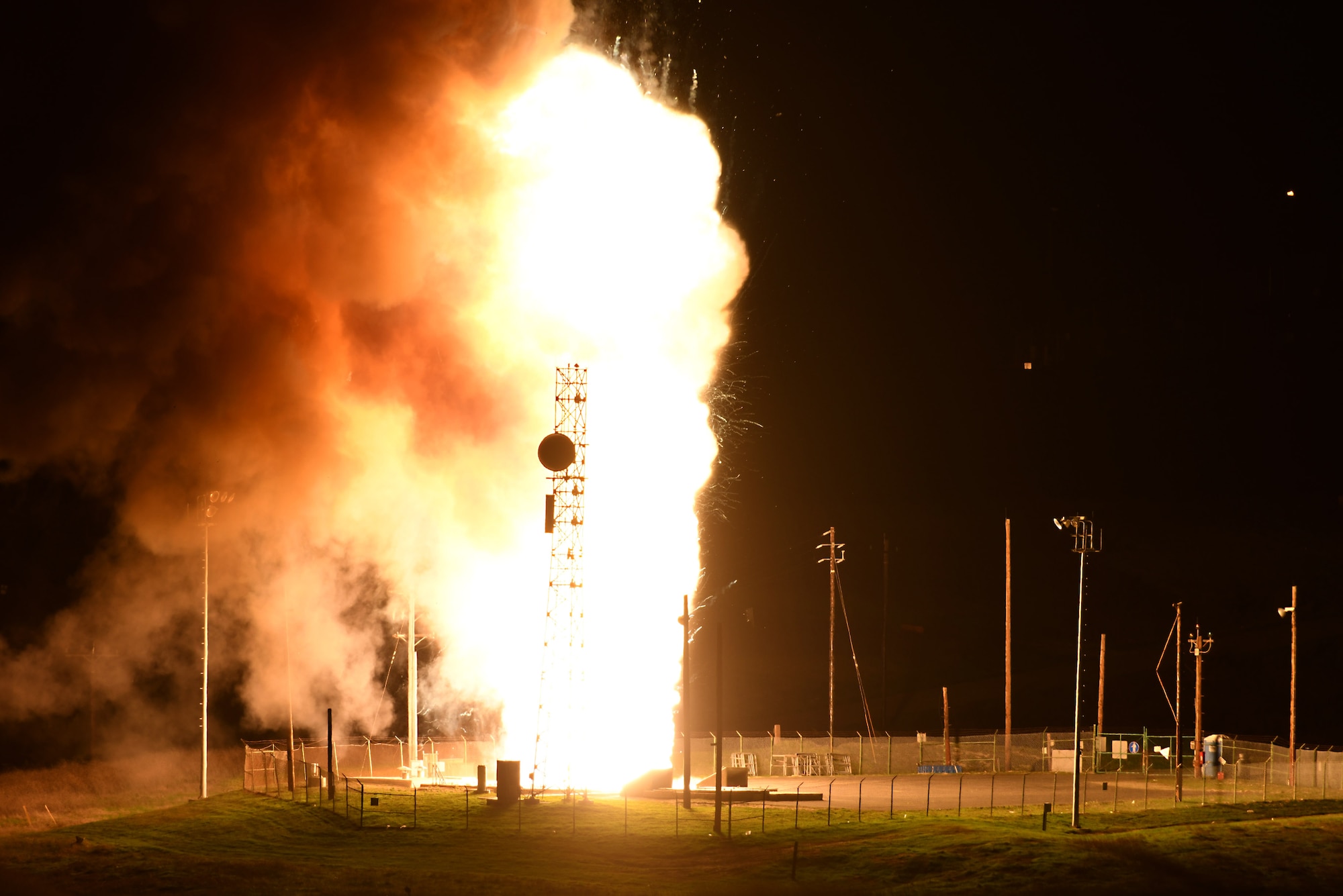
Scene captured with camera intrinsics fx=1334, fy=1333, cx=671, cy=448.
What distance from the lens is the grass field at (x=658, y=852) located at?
3478 centimetres

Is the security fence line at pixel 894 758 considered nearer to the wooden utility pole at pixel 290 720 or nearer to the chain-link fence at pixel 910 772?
the chain-link fence at pixel 910 772

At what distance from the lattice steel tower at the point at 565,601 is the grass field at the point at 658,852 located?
20.6ft

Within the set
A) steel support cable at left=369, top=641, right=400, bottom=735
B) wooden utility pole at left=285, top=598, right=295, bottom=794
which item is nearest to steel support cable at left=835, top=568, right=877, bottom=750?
steel support cable at left=369, top=641, right=400, bottom=735

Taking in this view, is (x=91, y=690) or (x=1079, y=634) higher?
(x=1079, y=634)

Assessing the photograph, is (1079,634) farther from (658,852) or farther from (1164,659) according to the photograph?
(1164,659)

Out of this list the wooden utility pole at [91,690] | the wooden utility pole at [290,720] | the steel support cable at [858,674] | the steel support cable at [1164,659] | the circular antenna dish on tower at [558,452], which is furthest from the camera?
the steel support cable at [1164,659]

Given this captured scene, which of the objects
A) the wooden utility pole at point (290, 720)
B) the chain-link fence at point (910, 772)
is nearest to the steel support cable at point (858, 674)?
the chain-link fence at point (910, 772)

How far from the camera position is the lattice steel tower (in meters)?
51.9

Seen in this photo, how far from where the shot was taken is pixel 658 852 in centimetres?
3984

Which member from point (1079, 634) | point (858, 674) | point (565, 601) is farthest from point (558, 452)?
point (858, 674)

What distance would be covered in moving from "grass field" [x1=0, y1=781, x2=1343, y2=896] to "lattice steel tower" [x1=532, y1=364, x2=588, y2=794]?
6.27m

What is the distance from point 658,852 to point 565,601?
15241 millimetres

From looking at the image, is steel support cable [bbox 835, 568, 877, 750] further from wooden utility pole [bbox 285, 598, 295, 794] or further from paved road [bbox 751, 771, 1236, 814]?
wooden utility pole [bbox 285, 598, 295, 794]

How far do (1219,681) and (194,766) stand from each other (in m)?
68.9
